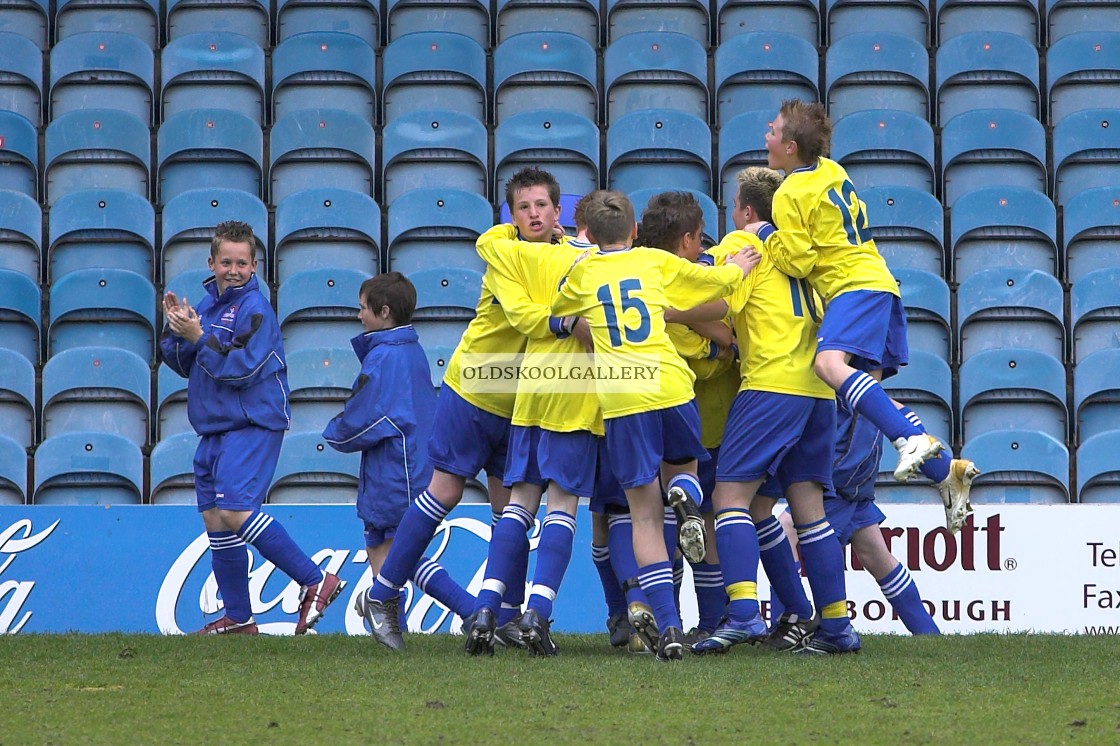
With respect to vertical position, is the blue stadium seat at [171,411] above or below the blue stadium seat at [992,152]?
below

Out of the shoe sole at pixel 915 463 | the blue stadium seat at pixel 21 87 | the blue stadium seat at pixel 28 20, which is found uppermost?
the blue stadium seat at pixel 28 20

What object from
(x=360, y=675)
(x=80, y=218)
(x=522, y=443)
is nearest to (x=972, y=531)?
(x=522, y=443)

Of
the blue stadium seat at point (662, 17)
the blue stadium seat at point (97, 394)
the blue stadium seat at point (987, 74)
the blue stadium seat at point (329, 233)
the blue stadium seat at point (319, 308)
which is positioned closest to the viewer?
the blue stadium seat at point (97, 394)

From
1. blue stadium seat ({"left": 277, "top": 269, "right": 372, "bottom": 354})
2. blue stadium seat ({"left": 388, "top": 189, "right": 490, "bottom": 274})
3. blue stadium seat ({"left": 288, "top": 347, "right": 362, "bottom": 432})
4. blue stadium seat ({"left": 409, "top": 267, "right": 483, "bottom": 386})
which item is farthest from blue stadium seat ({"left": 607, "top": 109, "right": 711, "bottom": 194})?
blue stadium seat ({"left": 288, "top": 347, "right": 362, "bottom": 432})

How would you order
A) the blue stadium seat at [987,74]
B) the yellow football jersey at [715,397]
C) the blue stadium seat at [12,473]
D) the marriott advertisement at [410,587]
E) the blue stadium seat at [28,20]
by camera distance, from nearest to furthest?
the yellow football jersey at [715,397] < the marriott advertisement at [410,587] < the blue stadium seat at [12,473] < the blue stadium seat at [987,74] < the blue stadium seat at [28,20]

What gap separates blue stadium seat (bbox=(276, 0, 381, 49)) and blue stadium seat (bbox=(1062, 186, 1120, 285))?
517 centimetres

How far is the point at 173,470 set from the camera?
7902 mm

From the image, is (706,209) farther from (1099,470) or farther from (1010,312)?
(1099,470)

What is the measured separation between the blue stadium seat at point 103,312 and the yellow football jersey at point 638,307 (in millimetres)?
4784

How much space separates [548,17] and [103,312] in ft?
13.3

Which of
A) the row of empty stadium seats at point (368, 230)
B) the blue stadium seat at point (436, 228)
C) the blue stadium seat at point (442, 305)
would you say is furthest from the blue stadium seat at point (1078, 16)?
the blue stadium seat at point (442, 305)

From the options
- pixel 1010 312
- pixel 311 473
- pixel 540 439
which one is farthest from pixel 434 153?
pixel 540 439

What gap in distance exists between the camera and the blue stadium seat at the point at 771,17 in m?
10.6

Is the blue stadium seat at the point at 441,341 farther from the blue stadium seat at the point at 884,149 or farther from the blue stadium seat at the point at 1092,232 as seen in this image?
the blue stadium seat at the point at 1092,232
